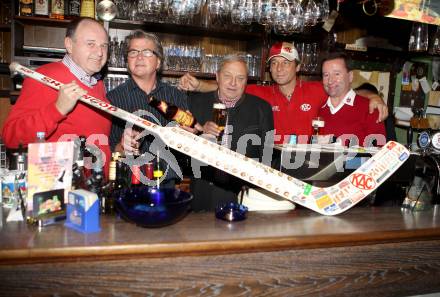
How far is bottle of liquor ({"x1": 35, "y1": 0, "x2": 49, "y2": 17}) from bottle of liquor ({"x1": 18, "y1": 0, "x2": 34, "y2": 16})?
39mm

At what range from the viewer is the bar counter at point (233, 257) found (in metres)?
1.21

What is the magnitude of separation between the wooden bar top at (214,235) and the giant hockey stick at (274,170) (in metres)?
0.08

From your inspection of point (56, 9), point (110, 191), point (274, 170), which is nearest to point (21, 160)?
point (110, 191)

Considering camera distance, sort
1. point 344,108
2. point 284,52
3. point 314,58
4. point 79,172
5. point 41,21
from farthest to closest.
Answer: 1. point 314,58
2. point 41,21
3. point 284,52
4. point 344,108
5. point 79,172

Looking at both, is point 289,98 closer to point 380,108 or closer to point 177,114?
point 380,108

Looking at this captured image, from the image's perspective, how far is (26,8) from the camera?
338cm

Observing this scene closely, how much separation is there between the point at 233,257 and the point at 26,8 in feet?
9.96

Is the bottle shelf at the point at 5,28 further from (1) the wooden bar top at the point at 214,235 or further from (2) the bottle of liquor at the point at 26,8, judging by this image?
(1) the wooden bar top at the point at 214,235

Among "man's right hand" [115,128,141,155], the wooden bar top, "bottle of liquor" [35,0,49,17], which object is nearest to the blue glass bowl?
the wooden bar top

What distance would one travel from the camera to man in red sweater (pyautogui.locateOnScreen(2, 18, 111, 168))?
69.4 inches

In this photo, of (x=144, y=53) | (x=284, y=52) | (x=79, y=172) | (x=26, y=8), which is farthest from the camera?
(x=26, y=8)

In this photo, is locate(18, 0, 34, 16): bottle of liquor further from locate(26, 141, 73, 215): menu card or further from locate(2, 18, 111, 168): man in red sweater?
locate(26, 141, 73, 215): menu card

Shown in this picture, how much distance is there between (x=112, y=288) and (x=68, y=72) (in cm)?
121

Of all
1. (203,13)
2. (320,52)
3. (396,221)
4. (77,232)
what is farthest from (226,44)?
(77,232)
